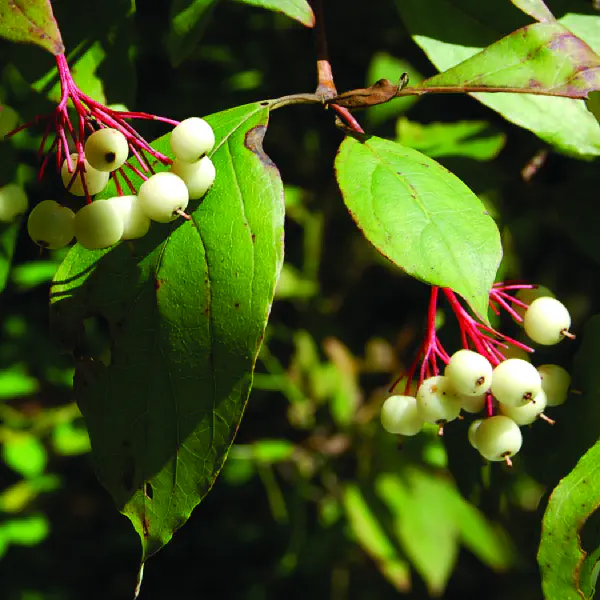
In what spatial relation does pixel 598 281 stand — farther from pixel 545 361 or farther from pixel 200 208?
pixel 200 208

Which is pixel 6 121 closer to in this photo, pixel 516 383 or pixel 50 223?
pixel 50 223

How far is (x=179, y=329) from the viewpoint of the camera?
1.79ft

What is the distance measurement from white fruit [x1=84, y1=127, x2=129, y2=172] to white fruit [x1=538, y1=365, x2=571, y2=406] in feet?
1.32

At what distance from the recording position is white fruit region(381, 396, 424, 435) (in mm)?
667

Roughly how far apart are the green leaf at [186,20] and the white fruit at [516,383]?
1.32 feet

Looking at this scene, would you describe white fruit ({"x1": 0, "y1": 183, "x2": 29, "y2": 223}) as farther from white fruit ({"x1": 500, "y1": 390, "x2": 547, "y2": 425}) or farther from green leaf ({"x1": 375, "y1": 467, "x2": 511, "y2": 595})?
green leaf ({"x1": 375, "y1": 467, "x2": 511, "y2": 595})

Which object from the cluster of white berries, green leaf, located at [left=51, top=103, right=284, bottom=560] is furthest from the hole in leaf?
the cluster of white berries

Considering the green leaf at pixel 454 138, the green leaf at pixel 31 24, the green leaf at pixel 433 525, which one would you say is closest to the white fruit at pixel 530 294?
the green leaf at pixel 454 138

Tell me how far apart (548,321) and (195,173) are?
319mm

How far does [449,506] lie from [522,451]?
692 millimetres

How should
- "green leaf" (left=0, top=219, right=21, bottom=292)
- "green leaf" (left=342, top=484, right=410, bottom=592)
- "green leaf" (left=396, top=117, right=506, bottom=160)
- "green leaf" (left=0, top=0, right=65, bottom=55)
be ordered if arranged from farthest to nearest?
1. "green leaf" (left=342, top=484, right=410, bottom=592)
2. "green leaf" (left=396, top=117, right=506, bottom=160)
3. "green leaf" (left=0, top=219, right=21, bottom=292)
4. "green leaf" (left=0, top=0, right=65, bottom=55)

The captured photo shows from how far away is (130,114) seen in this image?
581 millimetres

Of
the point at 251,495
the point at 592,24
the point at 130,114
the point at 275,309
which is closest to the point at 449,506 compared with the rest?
the point at 251,495

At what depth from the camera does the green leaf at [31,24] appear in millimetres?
488
